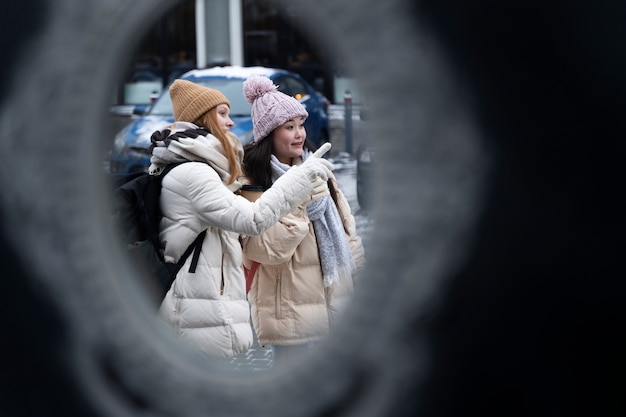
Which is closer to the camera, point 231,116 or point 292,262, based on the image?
point 292,262

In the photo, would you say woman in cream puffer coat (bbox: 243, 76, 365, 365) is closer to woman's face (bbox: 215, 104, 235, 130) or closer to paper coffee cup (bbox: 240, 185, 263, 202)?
paper coffee cup (bbox: 240, 185, 263, 202)

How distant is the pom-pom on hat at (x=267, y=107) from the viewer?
8.08ft

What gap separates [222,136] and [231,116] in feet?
16.4

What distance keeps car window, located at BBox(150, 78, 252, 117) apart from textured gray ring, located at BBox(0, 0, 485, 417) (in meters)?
5.87

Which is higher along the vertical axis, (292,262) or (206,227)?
(206,227)

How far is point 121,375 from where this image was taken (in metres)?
1.36

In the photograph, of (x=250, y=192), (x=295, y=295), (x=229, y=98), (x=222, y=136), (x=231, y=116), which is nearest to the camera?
(x=222, y=136)

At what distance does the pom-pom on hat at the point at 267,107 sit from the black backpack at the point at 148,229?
1.45 feet

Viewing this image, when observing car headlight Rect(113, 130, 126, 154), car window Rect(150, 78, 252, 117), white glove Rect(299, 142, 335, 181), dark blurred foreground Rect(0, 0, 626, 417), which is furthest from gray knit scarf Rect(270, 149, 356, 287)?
car window Rect(150, 78, 252, 117)

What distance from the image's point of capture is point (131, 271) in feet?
4.55

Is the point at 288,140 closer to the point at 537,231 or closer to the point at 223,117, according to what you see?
the point at 223,117

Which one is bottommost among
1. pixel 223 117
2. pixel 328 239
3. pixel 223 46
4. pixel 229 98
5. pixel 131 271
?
pixel 328 239

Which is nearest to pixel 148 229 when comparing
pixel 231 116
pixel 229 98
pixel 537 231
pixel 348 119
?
pixel 537 231

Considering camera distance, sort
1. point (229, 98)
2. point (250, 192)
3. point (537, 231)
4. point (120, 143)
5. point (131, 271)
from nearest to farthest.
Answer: point (537, 231), point (131, 271), point (250, 192), point (120, 143), point (229, 98)
